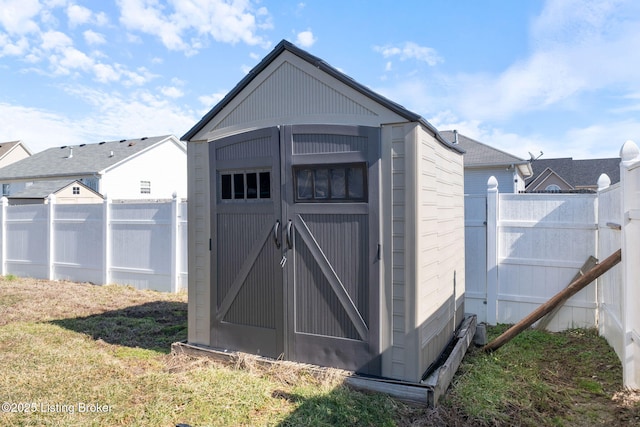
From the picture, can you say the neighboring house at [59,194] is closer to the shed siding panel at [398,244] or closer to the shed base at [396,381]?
the shed base at [396,381]

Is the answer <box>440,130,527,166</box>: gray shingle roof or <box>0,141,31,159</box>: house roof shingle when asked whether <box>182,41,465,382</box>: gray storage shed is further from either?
<box>0,141,31,159</box>: house roof shingle

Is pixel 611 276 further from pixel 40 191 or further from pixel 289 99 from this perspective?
pixel 40 191

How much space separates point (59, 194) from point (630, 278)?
17922 mm


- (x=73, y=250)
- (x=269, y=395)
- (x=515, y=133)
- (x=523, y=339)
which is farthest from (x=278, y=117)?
(x=515, y=133)

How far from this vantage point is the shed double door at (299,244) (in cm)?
343

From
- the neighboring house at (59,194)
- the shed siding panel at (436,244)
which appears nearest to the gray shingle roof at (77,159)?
the neighboring house at (59,194)

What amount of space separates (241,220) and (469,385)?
2.56 meters

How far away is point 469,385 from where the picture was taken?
362cm

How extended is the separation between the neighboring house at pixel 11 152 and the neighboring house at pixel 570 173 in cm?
3625

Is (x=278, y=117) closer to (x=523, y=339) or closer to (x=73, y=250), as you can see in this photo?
(x=523, y=339)

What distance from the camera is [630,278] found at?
3.44 meters

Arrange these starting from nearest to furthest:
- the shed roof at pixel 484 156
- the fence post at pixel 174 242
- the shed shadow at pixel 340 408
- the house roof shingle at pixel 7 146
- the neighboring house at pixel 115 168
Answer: the shed shadow at pixel 340 408
the fence post at pixel 174 242
the shed roof at pixel 484 156
the neighboring house at pixel 115 168
the house roof shingle at pixel 7 146

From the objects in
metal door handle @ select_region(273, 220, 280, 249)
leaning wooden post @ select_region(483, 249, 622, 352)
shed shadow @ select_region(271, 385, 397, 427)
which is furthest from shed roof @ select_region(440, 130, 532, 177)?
shed shadow @ select_region(271, 385, 397, 427)

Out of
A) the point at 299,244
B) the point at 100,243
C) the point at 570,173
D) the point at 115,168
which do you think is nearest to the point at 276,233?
the point at 299,244
